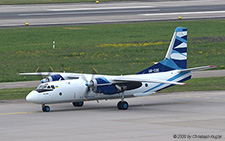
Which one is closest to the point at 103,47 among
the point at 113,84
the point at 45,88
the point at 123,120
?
the point at 113,84

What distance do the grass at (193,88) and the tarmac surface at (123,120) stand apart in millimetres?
2508

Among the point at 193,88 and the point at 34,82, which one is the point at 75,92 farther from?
the point at 34,82

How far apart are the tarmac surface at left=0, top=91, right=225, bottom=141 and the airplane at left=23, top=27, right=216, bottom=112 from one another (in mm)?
1074

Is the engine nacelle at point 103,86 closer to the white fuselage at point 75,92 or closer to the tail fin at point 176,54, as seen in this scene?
the white fuselage at point 75,92

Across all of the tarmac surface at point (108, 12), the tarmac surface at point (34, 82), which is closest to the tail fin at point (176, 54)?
the tarmac surface at point (34, 82)

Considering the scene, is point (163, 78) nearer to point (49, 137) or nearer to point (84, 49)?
point (49, 137)

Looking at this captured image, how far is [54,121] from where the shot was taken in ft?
108

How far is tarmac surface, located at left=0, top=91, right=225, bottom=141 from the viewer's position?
90.0ft

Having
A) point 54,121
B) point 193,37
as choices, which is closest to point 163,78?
point 54,121

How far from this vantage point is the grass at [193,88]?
1795 inches

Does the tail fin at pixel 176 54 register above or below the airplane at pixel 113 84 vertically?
above

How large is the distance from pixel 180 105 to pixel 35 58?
29.2 metres

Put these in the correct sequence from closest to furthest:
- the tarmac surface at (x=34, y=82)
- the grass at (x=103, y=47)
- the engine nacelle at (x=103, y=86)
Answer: the engine nacelle at (x=103, y=86)
the tarmac surface at (x=34, y=82)
the grass at (x=103, y=47)

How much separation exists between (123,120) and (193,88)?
18245 millimetres
